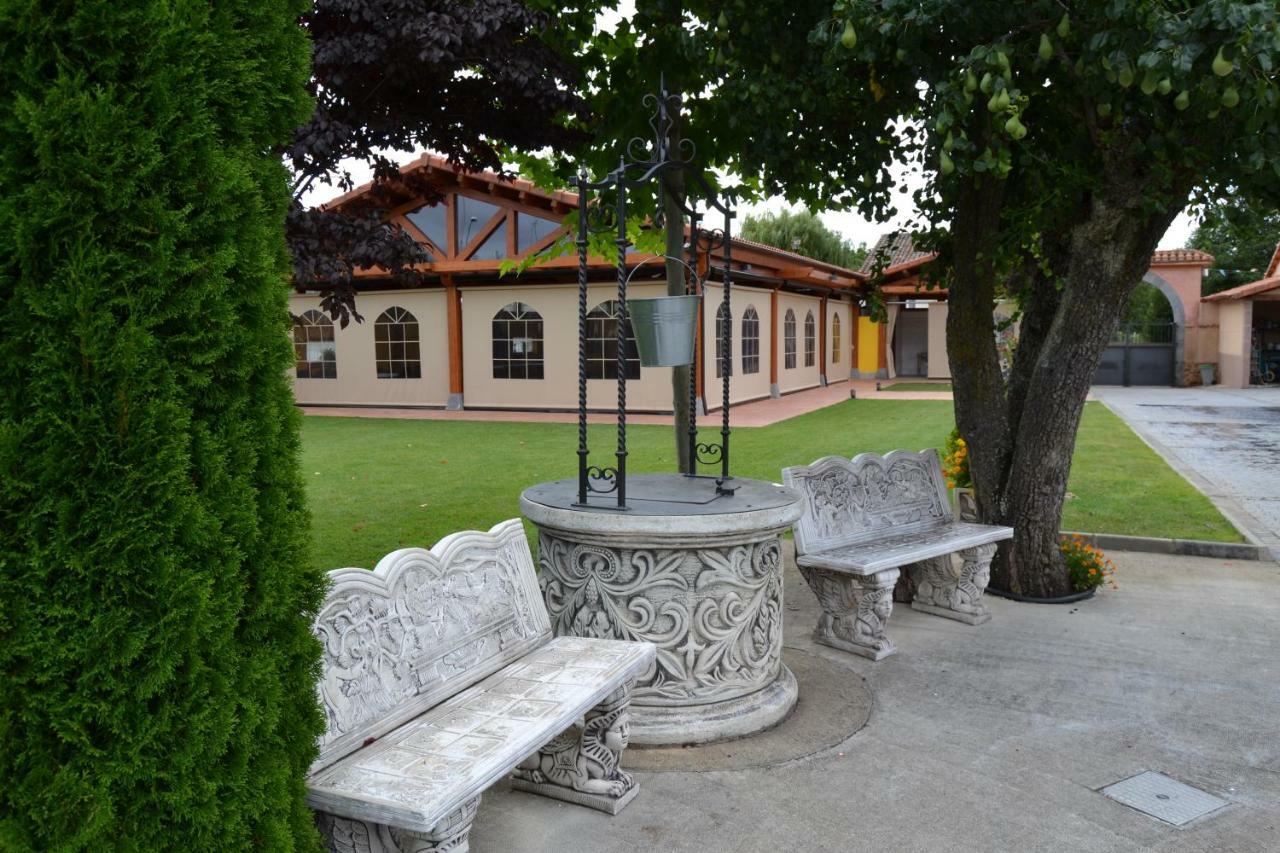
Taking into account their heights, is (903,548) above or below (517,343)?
below

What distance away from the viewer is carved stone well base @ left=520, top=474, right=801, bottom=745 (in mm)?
3848

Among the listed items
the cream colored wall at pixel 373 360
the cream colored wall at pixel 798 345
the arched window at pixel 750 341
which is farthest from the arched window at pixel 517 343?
the cream colored wall at pixel 798 345

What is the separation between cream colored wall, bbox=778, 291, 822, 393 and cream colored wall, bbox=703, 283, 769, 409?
96 cm

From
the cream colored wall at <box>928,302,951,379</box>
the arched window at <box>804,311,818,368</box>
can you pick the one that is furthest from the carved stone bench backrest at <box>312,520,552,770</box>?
the cream colored wall at <box>928,302,951,379</box>

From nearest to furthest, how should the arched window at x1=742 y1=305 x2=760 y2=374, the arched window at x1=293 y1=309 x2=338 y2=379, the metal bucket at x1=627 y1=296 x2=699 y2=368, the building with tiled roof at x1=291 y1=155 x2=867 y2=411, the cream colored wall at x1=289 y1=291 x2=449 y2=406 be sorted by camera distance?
1. the metal bucket at x1=627 y1=296 x2=699 y2=368
2. the building with tiled roof at x1=291 y1=155 x2=867 y2=411
3. the cream colored wall at x1=289 y1=291 x2=449 y2=406
4. the arched window at x1=742 y1=305 x2=760 y2=374
5. the arched window at x1=293 y1=309 x2=338 y2=379

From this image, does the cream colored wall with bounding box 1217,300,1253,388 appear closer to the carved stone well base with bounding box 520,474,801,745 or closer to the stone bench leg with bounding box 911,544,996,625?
the stone bench leg with bounding box 911,544,996,625

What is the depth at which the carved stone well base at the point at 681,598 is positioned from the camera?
12.6 feet

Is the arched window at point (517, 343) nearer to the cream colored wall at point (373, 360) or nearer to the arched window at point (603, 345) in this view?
the arched window at point (603, 345)

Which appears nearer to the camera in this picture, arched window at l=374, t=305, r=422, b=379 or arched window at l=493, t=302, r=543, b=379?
arched window at l=493, t=302, r=543, b=379

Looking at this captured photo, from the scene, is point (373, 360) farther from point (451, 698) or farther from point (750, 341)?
point (451, 698)

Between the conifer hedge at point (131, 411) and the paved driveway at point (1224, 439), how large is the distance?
24.8 ft

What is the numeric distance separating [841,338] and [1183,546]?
899 inches

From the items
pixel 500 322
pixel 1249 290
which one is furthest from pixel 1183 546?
pixel 1249 290

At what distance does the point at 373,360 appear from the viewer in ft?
69.2
